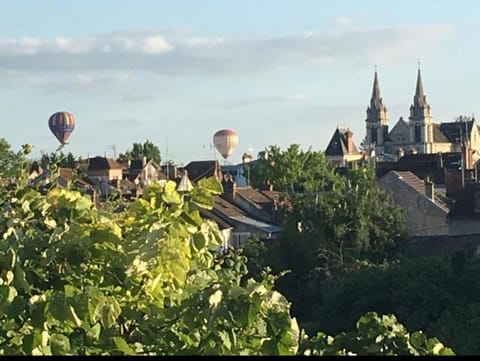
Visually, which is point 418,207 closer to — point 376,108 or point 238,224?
point 238,224

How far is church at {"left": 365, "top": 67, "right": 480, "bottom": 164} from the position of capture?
500 feet

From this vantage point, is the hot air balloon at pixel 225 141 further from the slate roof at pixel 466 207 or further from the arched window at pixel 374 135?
the arched window at pixel 374 135

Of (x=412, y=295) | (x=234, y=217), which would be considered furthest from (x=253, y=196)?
(x=412, y=295)

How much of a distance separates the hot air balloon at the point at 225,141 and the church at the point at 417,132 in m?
57.5

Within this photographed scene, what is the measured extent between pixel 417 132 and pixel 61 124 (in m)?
100

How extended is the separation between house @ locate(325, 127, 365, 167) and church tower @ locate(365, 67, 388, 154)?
2110cm

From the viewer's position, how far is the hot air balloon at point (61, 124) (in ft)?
205

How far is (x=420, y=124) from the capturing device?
15788 centimetres

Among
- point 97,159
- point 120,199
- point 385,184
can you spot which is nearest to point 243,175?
point 97,159

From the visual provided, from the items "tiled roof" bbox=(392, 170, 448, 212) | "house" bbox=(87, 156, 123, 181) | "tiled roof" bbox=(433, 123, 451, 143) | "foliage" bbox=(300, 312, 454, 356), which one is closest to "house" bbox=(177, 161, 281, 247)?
"tiled roof" bbox=(392, 170, 448, 212)

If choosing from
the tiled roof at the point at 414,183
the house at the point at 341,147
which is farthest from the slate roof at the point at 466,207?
the house at the point at 341,147

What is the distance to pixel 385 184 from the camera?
55531mm

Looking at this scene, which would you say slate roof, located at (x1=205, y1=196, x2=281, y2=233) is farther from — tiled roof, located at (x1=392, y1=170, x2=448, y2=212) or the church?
the church
